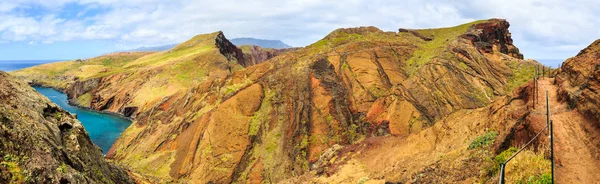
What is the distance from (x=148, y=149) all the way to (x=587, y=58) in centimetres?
3556

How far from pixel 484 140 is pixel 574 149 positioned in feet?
18.4

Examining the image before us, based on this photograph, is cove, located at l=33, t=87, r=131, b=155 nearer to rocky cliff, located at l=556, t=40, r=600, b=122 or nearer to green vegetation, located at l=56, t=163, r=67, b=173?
green vegetation, located at l=56, t=163, r=67, b=173

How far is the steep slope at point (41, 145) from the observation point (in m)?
11.3

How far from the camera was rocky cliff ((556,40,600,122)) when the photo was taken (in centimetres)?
1268

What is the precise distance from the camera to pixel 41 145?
41.5ft

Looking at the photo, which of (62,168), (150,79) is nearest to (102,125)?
(150,79)

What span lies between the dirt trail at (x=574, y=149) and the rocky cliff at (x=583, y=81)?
418mm

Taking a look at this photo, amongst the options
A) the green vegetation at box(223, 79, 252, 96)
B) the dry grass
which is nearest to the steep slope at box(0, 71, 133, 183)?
the dry grass

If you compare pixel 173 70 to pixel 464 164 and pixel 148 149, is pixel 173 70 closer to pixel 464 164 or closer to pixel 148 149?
pixel 148 149

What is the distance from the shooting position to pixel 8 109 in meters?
13.4

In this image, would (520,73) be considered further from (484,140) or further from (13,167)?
(13,167)

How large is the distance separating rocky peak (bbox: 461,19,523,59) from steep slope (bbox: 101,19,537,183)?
3.33 feet

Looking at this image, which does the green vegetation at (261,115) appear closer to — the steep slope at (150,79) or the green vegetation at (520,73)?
the green vegetation at (520,73)

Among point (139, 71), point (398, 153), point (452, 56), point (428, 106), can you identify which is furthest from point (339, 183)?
point (139, 71)
